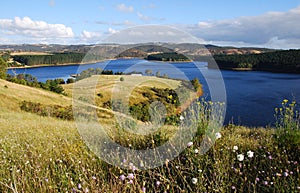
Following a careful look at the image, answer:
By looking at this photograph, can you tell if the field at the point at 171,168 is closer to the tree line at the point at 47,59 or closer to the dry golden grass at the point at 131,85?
the dry golden grass at the point at 131,85

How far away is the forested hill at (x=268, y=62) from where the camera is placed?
110 m

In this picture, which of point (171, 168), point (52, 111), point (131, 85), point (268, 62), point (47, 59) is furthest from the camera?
point (47, 59)

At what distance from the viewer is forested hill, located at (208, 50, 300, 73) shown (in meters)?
110

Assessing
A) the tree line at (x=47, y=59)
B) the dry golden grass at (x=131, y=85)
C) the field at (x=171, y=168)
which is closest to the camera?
the field at (x=171, y=168)

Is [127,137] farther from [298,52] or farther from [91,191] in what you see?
[298,52]

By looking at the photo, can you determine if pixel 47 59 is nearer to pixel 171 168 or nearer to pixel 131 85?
pixel 131 85

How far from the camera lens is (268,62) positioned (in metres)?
121

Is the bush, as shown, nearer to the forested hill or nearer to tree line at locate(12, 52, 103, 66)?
the forested hill

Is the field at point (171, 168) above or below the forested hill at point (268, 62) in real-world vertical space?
below

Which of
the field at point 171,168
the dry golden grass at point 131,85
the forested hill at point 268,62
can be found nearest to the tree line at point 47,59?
the forested hill at point 268,62

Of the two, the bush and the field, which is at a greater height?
the field

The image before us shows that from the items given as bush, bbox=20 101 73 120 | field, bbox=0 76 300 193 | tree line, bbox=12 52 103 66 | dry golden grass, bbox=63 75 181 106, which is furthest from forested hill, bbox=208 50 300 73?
field, bbox=0 76 300 193

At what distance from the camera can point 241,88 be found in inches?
3282

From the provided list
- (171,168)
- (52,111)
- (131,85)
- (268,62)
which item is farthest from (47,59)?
(171,168)
